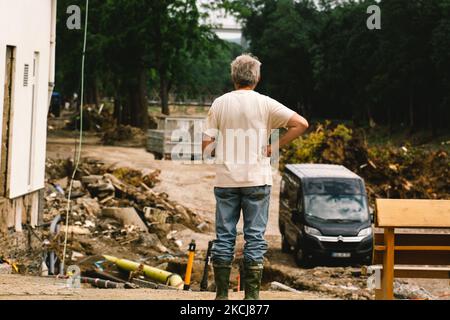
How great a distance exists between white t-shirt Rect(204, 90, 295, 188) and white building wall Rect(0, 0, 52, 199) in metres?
→ 7.75

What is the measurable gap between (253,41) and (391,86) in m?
34.2

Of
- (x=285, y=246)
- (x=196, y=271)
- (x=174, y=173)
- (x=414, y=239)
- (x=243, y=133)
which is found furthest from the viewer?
(x=174, y=173)

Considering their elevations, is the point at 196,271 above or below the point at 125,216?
below

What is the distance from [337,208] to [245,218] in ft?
50.5

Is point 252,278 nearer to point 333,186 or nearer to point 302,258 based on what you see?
point 302,258

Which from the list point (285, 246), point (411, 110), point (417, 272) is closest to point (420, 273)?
point (417, 272)

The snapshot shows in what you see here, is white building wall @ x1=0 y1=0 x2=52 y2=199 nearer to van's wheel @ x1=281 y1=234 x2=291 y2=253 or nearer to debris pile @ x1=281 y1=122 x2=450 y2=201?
van's wheel @ x1=281 y1=234 x2=291 y2=253

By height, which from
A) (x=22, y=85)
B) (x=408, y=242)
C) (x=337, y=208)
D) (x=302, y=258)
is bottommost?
(x=302, y=258)

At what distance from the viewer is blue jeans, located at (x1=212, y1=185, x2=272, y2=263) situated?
7.95m

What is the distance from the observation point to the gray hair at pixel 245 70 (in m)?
7.98

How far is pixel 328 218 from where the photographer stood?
2302 cm

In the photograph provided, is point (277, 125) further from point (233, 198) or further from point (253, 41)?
point (253, 41)

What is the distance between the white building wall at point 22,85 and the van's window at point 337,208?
710 cm
